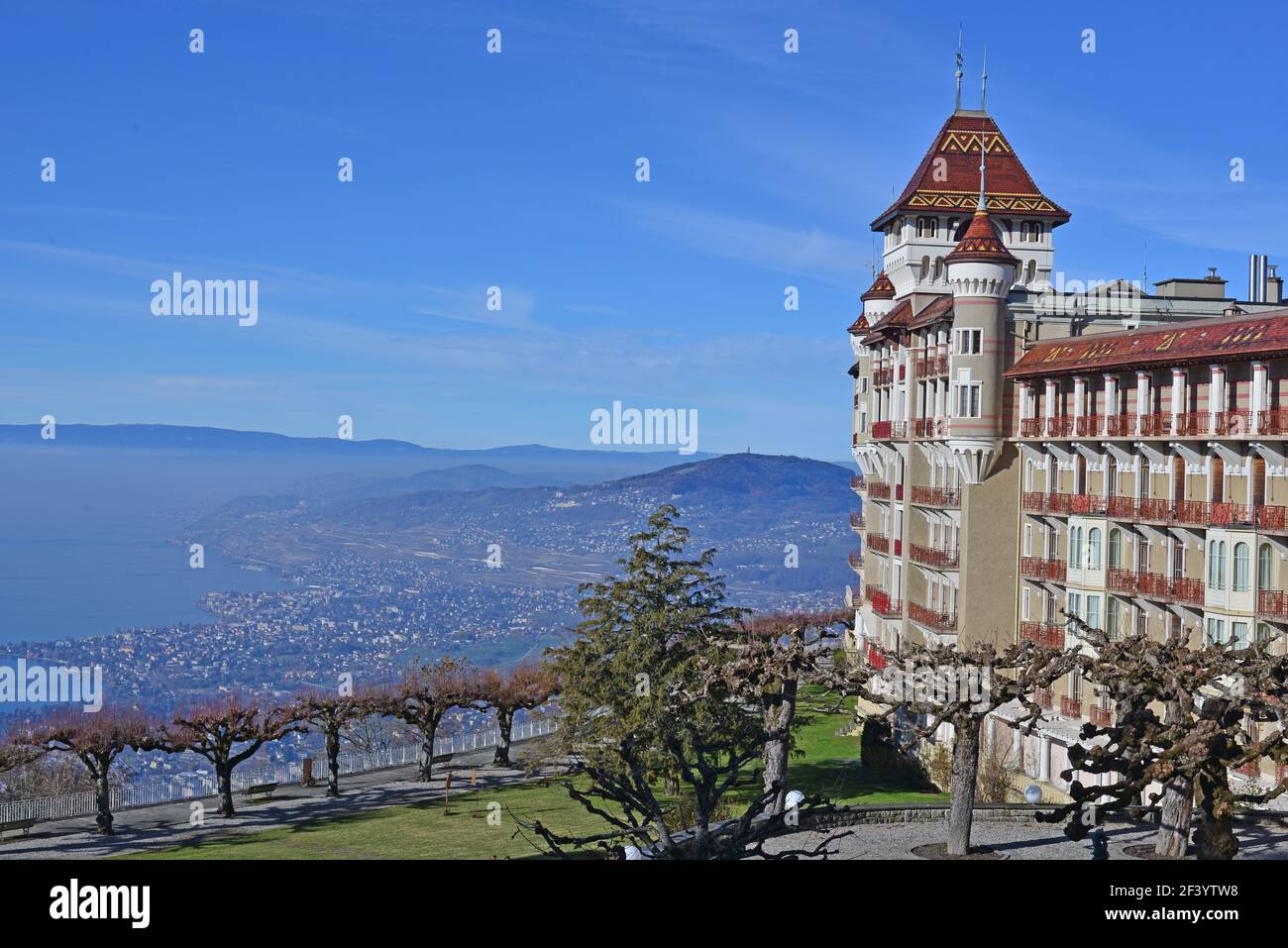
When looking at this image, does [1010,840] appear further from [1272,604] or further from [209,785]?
[209,785]

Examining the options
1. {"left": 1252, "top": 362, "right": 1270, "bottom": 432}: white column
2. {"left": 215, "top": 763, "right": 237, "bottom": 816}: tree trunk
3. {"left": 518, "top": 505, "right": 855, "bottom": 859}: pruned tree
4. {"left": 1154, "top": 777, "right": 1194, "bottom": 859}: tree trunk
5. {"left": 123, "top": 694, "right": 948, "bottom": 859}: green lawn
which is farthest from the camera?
{"left": 215, "top": 763, "right": 237, "bottom": 816}: tree trunk

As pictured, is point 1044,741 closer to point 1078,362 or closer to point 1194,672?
point 1078,362

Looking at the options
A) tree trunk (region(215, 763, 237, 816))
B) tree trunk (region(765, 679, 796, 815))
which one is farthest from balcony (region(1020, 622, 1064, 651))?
tree trunk (region(215, 763, 237, 816))

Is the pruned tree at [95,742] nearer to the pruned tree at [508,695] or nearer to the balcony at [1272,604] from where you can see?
the pruned tree at [508,695]

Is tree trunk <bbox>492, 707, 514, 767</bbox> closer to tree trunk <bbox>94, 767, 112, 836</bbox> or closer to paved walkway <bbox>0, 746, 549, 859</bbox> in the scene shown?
paved walkway <bbox>0, 746, 549, 859</bbox>

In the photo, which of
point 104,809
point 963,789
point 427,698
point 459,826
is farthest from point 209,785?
point 963,789
